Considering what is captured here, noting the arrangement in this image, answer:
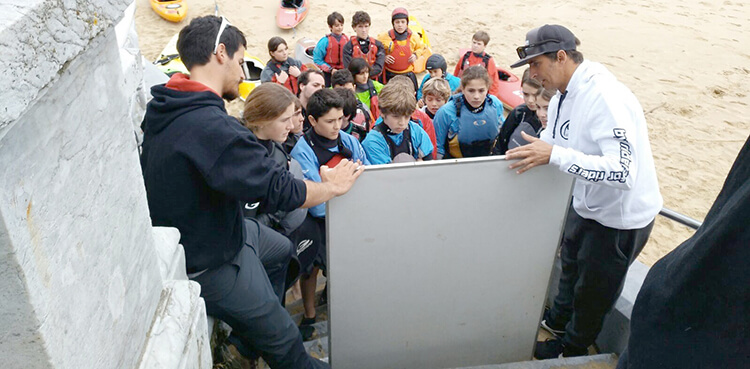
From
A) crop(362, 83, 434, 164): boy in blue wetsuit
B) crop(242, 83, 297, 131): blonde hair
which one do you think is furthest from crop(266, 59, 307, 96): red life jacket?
crop(242, 83, 297, 131): blonde hair

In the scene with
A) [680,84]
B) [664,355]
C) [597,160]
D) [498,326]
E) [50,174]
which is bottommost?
[680,84]

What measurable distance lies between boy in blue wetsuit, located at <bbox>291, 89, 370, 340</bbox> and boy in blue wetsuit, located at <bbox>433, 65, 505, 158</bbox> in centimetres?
139

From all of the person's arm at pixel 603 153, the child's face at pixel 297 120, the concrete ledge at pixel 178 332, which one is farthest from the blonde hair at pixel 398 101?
the concrete ledge at pixel 178 332

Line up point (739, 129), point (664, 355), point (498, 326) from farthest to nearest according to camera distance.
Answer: point (739, 129), point (498, 326), point (664, 355)

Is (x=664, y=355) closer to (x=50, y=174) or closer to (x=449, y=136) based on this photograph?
(x=50, y=174)

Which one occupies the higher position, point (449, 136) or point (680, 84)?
point (449, 136)

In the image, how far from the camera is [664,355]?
3.47 feet

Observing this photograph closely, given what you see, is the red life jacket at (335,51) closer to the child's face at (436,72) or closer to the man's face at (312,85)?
the child's face at (436,72)

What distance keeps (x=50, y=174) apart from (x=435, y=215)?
6.40ft

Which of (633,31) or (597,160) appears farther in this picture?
(633,31)

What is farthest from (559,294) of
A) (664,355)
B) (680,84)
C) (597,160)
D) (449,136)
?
(680,84)

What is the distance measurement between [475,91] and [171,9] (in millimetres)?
8847

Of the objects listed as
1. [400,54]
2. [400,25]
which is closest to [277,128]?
[400,54]

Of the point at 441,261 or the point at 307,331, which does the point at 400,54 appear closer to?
the point at 307,331
